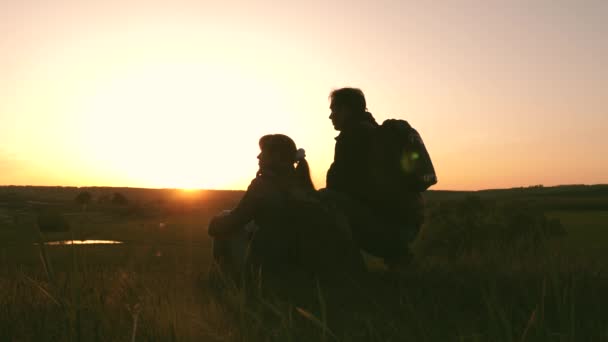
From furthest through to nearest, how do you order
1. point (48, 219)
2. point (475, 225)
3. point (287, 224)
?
point (475, 225)
point (287, 224)
point (48, 219)

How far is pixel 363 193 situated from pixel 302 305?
163 cm

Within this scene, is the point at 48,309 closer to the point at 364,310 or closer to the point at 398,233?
the point at 364,310

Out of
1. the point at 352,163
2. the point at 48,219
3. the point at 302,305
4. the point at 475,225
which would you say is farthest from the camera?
the point at 475,225

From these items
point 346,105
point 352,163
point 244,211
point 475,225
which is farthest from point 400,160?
point 475,225

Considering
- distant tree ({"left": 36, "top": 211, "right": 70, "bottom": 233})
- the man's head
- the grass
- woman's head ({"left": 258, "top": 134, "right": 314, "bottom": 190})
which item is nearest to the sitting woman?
woman's head ({"left": 258, "top": 134, "right": 314, "bottom": 190})

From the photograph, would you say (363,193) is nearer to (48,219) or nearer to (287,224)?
(287,224)

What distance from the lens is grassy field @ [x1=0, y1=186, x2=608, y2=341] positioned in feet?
5.16

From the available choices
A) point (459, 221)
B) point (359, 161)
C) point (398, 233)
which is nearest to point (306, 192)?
point (359, 161)

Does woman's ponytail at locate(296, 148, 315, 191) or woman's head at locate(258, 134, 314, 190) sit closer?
woman's head at locate(258, 134, 314, 190)

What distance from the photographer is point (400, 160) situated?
16.5 ft

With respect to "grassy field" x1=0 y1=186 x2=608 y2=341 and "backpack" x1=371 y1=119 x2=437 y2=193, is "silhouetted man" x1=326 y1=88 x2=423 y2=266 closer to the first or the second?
"backpack" x1=371 y1=119 x2=437 y2=193

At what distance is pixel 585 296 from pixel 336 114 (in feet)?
8.53

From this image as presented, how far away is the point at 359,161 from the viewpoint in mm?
5168

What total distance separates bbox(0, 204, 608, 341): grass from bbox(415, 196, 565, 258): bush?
14.3ft
